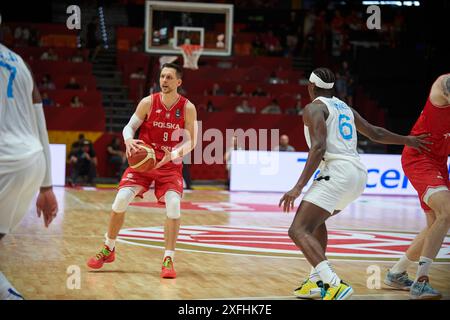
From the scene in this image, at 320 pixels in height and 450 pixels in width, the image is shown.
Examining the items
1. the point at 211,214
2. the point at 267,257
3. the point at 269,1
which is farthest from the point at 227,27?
the point at 267,257

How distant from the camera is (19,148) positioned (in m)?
4.32

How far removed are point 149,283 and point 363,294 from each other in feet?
5.64

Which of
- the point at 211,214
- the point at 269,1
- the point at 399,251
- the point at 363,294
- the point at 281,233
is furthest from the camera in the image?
the point at 269,1

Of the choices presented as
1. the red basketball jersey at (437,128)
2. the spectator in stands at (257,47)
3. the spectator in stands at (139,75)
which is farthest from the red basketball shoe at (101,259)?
the spectator in stands at (257,47)

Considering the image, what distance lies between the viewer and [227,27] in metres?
18.2

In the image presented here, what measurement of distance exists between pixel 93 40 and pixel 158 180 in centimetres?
1590

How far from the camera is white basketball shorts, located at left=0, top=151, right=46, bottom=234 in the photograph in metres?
4.30

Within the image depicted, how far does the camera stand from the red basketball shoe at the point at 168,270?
21.8ft

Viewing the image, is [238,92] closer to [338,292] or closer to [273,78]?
[273,78]

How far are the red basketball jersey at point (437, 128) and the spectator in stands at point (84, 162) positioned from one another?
37.6 feet

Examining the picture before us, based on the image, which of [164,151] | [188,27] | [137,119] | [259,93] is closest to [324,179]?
[164,151]

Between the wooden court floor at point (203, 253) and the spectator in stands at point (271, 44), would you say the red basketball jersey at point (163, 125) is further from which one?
the spectator in stands at point (271, 44)
